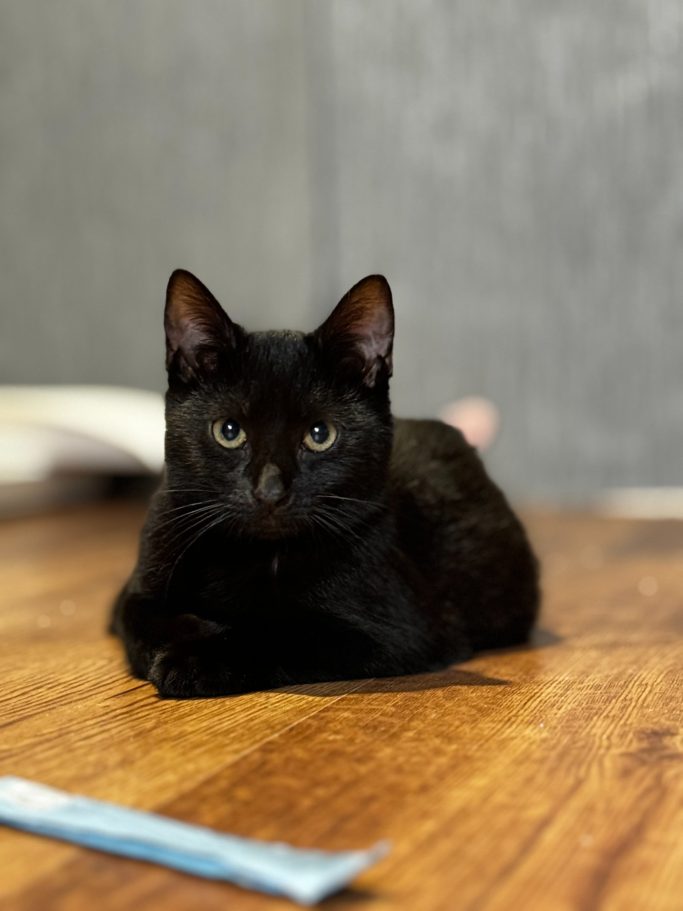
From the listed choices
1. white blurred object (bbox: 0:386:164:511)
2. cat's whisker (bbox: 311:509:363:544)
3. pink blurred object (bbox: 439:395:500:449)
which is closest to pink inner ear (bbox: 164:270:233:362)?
cat's whisker (bbox: 311:509:363:544)

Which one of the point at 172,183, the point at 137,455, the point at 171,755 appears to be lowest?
the point at 137,455

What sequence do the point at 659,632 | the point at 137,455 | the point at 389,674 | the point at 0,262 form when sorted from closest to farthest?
the point at 389,674 → the point at 659,632 → the point at 137,455 → the point at 0,262

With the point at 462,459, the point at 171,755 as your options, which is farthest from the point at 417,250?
the point at 171,755

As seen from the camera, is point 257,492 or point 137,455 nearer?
point 257,492

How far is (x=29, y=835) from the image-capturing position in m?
0.84

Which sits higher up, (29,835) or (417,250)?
(417,250)

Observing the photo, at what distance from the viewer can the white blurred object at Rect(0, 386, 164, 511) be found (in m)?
3.10

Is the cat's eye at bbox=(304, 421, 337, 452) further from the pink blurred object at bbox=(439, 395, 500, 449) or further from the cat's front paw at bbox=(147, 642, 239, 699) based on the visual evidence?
the pink blurred object at bbox=(439, 395, 500, 449)

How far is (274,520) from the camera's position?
123 cm

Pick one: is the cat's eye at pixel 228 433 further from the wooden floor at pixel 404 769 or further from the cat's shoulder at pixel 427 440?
the cat's shoulder at pixel 427 440

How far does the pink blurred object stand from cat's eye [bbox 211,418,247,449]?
6.49ft

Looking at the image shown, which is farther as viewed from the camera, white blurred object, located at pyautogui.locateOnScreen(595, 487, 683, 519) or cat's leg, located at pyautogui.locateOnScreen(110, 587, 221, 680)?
white blurred object, located at pyautogui.locateOnScreen(595, 487, 683, 519)

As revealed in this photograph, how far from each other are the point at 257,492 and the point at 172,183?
2.65 m

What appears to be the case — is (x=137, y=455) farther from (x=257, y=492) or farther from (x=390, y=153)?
(x=257, y=492)
